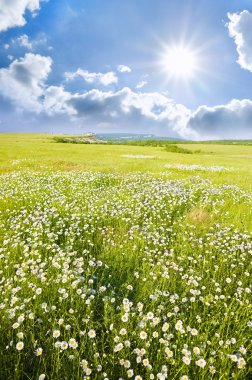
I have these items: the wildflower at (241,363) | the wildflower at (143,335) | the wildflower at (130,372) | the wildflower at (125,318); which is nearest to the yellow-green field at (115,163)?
the wildflower at (241,363)

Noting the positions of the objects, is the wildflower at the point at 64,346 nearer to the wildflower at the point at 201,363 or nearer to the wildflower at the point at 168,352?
the wildflower at the point at 168,352

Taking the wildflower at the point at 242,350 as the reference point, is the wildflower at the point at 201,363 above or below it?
above

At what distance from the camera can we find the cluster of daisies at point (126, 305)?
107 inches

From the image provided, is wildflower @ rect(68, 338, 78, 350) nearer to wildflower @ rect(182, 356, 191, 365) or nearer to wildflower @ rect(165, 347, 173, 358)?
wildflower @ rect(165, 347, 173, 358)

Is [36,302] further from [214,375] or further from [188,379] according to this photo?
[214,375]

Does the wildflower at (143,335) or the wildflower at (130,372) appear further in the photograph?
the wildflower at (143,335)

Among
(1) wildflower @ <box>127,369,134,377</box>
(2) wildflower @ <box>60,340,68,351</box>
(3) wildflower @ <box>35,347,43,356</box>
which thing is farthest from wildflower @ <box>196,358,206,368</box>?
(3) wildflower @ <box>35,347,43,356</box>

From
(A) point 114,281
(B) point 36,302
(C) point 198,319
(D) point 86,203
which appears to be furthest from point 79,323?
(D) point 86,203

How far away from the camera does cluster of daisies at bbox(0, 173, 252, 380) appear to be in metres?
2.71

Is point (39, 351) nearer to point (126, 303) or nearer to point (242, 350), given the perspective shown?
point (126, 303)

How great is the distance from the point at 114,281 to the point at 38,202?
17.6 ft

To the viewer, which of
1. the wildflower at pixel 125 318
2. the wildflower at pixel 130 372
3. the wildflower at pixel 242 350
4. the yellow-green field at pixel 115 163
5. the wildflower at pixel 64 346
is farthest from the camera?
the yellow-green field at pixel 115 163

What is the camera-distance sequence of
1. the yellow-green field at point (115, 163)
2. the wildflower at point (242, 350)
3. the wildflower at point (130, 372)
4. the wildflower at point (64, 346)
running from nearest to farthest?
the wildflower at point (130, 372), the wildflower at point (64, 346), the wildflower at point (242, 350), the yellow-green field at point (115, 163)

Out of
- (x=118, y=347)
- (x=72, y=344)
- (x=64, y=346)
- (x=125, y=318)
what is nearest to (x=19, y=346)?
(x=64, y=346)
